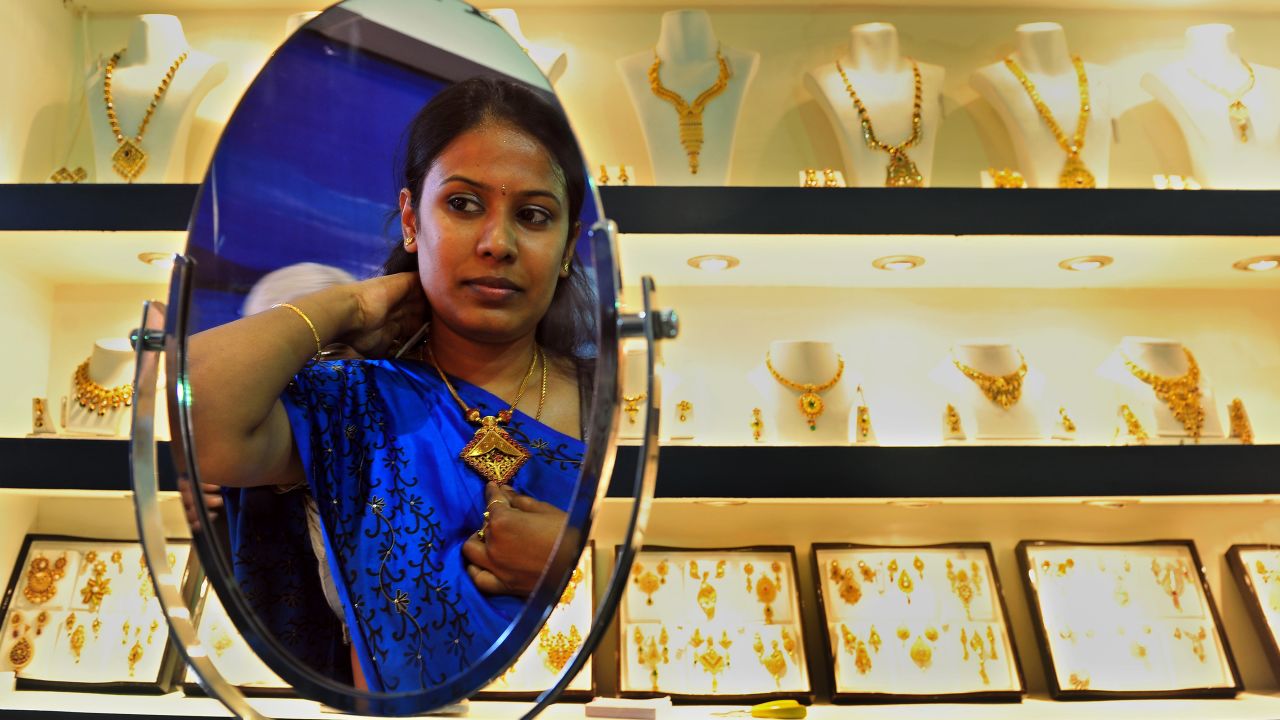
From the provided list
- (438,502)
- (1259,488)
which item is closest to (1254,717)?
(1259,488)

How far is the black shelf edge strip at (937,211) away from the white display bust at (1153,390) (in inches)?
6.6

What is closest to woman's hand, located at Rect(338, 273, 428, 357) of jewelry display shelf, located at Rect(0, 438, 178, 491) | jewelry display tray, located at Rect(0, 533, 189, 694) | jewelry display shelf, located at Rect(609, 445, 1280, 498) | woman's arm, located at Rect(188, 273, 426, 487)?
woman's arm, located at Rect(188, 273, 426, 487)

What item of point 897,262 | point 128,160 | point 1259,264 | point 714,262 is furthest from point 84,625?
point 1259,264

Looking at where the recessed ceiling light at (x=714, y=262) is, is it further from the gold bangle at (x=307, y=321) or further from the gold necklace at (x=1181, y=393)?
the gold bangle at (x=307, y=321)

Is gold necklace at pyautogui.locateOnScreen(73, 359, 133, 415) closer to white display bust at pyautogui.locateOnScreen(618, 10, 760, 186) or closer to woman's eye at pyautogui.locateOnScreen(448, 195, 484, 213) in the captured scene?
white display bust at pyautogui.locateOnScreen(618, 10, 760, 186)

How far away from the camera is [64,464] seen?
1.14 metres

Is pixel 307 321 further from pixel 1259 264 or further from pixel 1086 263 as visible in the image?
pixel 1259 264

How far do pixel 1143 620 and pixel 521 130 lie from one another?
1190 mm

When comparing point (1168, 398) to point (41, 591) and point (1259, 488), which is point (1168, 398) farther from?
point (41, 591)

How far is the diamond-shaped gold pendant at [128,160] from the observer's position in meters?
1.24

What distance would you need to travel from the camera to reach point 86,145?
144cm

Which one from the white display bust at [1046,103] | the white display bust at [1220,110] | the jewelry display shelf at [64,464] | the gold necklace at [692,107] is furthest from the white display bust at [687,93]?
the jewelry display shelf at [64,464]

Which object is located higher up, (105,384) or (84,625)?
(105,384)

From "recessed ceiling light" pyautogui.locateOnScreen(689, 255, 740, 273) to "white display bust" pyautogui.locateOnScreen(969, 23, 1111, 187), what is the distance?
0.43m
